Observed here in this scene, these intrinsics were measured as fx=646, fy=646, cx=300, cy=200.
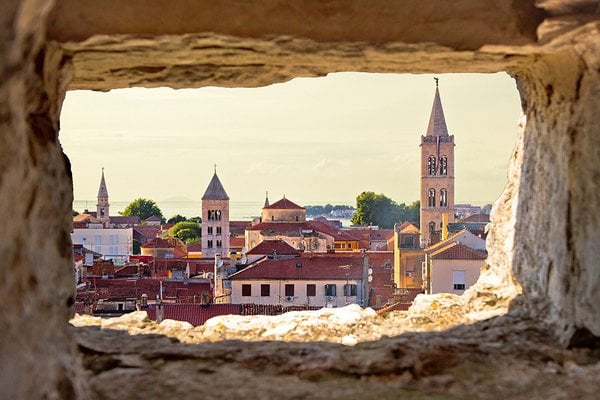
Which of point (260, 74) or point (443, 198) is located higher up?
point (443, 198)

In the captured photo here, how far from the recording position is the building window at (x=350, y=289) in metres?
30.2

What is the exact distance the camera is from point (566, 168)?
3.08m

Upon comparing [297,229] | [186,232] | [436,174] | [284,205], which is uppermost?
[436,174]

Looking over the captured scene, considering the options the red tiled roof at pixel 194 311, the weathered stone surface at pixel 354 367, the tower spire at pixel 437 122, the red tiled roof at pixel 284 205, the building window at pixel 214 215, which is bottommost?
the red tiled roof at pixel 194 311

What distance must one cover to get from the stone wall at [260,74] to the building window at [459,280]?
69.2ft

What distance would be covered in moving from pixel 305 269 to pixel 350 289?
232cm

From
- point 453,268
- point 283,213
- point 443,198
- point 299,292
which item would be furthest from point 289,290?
point 443,198

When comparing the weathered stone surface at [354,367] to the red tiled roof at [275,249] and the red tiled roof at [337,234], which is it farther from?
the red tiled roof at [337,234]

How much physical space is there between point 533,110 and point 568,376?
4.87ft

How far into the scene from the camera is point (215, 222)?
6850 centimetres

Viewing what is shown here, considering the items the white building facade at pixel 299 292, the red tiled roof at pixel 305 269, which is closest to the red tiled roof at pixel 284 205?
the red tiled roof at pixel 305 269

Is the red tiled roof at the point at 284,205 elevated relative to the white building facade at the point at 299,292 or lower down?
elevated

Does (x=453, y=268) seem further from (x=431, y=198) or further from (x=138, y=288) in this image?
(x=431, y=198)

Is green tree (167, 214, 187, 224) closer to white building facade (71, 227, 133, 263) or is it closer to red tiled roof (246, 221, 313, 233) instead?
white building facade (71, 227, 133, 263)
